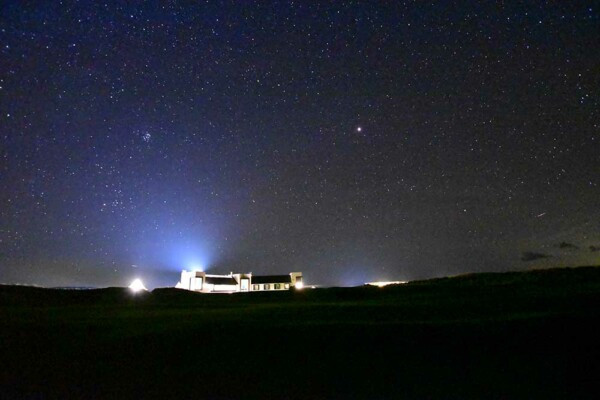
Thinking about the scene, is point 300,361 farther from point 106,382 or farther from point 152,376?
point 106,382

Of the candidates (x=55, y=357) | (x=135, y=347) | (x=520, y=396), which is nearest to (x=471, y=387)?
(x=520, y=396)

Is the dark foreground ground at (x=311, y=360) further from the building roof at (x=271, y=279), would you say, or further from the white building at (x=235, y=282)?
the building roof at (x=271, y=279)

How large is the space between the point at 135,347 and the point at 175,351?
3.64 ft

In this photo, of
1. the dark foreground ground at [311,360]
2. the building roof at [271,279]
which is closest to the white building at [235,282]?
the building roof at [271,279]

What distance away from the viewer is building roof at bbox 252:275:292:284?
60241 mm

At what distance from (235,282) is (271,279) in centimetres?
560

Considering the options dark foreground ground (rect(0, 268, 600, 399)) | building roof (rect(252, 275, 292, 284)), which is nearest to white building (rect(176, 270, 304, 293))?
building roof (rect(252, 275, 292, 284))

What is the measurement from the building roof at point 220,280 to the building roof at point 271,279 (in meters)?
3.33

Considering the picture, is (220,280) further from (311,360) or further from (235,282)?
(311,360)

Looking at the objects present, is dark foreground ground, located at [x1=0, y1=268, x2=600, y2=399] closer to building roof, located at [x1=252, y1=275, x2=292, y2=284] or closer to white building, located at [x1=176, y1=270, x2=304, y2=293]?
white building, located at [x1=176, y1=270, x2=304, y2=293]

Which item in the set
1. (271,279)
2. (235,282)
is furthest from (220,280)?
(271,279)

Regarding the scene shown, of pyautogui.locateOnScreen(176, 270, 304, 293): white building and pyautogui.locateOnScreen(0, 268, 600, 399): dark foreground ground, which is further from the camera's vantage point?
pyautogui.locateOnScreen(176, 270, 304, 293): white building

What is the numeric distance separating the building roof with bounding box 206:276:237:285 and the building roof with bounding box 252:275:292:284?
3.33m

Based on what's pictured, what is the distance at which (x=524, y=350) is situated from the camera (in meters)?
7.98
